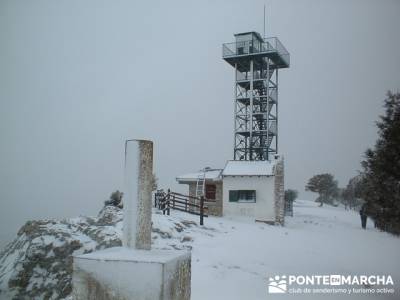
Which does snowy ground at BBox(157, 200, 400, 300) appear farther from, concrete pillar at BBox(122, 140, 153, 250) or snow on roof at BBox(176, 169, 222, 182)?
snow on roof at BBox(176, 169, 222, 182)

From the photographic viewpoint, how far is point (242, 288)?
10.6 m

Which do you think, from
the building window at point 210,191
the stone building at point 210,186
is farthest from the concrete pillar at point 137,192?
the building window at point 210,191

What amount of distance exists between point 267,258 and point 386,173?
5251 millimetres

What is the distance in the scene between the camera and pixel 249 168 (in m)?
28.8

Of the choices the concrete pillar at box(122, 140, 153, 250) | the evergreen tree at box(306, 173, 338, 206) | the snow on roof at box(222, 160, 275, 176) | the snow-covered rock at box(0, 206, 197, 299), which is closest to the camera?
the concrete pillar at box(122, 140, 153, 250)

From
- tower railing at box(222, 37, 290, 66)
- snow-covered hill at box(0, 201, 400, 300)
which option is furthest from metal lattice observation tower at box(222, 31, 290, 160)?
snow-covered hill at box(0, 201, 400, 300)

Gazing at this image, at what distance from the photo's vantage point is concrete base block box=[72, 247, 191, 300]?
13.1ft

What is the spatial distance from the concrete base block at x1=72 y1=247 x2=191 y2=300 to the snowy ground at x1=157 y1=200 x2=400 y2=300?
18.5ft

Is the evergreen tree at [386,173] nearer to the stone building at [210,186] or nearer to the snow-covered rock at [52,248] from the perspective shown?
the snow-covered rock at [52,248]

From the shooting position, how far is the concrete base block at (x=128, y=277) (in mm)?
3996

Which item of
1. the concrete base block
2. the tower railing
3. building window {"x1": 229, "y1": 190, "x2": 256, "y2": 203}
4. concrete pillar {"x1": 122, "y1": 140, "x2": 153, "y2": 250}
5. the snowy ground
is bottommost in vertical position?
the snowy ground

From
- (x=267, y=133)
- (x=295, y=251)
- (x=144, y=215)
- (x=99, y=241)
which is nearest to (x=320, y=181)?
(x=267, y=133)

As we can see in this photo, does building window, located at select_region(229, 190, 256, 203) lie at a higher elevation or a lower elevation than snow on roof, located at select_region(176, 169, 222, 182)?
lower

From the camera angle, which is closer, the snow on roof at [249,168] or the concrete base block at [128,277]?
the concrete base block at [128,277]
